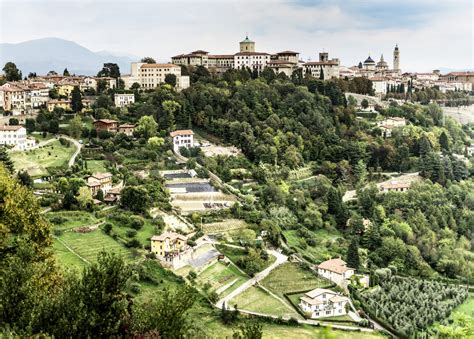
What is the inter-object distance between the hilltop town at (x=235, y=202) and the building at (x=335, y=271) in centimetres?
8

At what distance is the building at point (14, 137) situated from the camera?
2917 centimetres

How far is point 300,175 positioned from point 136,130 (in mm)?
10797

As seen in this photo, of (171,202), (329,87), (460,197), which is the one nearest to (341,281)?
(171,202)

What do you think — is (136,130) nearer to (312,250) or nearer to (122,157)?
(122,157)

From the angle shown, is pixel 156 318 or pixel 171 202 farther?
pixel 171 202

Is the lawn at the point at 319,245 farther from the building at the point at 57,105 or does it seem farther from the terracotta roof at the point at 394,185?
the building at the point at 57,105

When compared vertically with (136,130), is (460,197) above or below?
below

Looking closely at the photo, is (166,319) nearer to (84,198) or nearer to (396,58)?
(84,198)

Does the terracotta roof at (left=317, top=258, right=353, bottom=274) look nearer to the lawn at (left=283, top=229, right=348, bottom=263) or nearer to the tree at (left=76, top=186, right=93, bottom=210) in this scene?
the lawn at (left=283, top=229, right=348, bottom=263)

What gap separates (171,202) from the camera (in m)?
26.0

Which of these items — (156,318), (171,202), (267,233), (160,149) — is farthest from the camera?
(160,149)

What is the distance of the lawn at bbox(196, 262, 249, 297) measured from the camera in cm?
1982

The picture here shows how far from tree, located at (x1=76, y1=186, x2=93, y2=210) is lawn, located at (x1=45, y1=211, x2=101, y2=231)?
20.4 inches

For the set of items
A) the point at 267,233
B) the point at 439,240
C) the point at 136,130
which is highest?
the point at 136,130
